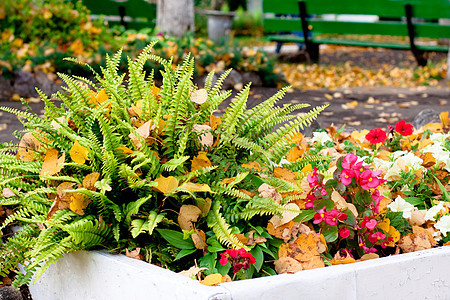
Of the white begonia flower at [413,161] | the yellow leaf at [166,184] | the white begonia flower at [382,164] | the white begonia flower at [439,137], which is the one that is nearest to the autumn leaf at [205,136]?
the yellow leaf at [166,184]

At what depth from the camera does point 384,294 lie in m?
2.24

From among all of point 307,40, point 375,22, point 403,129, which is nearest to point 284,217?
point 403,129

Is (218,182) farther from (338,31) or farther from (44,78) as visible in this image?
(338,31)

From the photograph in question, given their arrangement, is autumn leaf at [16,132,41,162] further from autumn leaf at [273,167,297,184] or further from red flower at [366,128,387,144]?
red flower at [366,128,387,144]

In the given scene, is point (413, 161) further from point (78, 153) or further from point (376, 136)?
point (78, 153)

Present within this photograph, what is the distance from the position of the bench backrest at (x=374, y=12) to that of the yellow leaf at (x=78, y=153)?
8995 millimetres

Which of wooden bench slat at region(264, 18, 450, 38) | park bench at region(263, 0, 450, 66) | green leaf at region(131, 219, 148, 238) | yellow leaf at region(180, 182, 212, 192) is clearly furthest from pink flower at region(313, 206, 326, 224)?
wooden bench slat at region(264, 18, 450, 38)

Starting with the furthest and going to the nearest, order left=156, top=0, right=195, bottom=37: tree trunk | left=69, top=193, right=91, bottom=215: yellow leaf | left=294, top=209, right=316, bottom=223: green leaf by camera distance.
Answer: left=156, top=0, right=195, bottom=37: tree trunk
left=294, top=209, right=316, bottom=223: green leaf
left=69, top=193, right=91, bottom=215: yellow leaf

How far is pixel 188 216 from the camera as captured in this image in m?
2.35

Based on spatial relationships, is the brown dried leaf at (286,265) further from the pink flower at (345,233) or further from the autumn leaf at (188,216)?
the autumn leaf at (188,216)

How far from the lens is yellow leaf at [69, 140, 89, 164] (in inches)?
94.0

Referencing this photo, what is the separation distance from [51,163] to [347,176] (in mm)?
1267

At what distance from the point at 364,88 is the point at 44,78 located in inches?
200

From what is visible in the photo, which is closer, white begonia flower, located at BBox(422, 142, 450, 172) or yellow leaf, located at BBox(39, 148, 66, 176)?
yellow leaf, located at BBox(39, 148, 66, 176)
